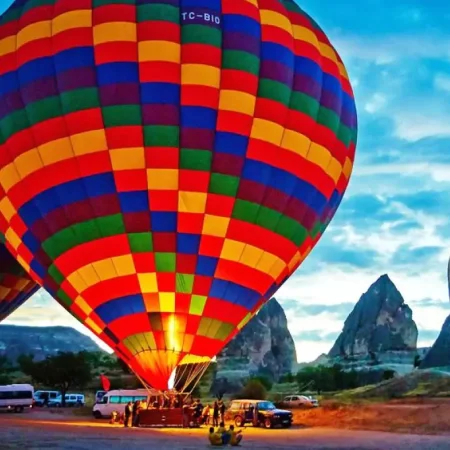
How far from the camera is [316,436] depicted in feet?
69.9

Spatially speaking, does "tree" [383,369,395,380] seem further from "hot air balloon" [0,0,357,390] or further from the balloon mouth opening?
"hot air balloon" [0,0,357,390]

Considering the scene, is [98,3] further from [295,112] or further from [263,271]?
[263,271]

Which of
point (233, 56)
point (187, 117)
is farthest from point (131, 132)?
point (233, 56)

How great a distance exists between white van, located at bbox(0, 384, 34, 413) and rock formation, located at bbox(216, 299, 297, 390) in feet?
138

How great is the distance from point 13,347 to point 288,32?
148m

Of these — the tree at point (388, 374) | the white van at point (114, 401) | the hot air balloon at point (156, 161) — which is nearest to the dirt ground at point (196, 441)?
the hot air balloon at point (156, 161)

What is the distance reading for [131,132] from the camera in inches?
754

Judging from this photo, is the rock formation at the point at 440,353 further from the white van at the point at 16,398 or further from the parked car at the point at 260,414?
the parked car at the point at 260,414

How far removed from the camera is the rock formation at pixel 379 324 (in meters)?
116

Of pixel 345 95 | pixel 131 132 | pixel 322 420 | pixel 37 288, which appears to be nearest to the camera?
pixel 131 132

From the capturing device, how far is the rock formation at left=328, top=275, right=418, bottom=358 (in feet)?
382

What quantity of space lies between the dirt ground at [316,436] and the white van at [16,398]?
2164 cm

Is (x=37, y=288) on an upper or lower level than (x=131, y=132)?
lower

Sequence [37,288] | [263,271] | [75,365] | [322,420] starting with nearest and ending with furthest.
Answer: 1. [263,271]
2. [322,420]
3. [37,288]
4. [75,365]
